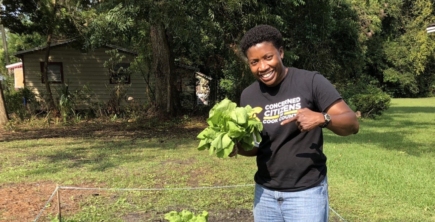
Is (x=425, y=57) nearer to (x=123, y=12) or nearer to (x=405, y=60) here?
(x=405, y=60)

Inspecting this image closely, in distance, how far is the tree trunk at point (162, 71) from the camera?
41.8 ft

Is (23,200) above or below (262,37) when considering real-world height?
below

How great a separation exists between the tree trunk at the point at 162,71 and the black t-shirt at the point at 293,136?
11.0 m

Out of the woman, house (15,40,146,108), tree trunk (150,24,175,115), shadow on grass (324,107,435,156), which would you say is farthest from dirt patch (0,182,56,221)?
house (15,40,146,108)

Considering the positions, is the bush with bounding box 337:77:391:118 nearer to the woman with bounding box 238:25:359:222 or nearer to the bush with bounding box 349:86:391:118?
the bush with bounding box 349:86:391:118

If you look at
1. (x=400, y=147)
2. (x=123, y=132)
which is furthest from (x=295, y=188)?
(x=123, y=132)

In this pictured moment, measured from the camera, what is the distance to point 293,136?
192 cm

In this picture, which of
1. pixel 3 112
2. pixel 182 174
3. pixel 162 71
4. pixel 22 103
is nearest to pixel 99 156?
pixel 182 174

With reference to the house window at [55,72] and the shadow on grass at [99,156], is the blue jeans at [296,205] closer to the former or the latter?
the shadow on grass at [99,156]

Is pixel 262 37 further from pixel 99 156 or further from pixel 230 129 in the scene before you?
pixel 99 156

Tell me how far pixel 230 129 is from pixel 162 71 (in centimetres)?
1150

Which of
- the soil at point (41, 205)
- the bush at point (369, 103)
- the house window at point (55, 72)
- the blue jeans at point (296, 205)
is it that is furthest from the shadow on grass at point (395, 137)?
the house window at point (55, 72)

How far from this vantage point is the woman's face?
1926mm

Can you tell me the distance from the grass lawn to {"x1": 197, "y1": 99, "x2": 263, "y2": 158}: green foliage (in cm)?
258
